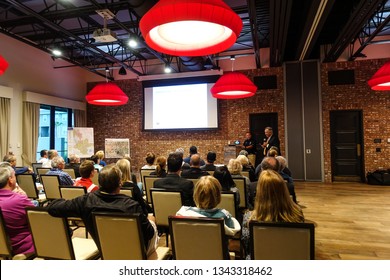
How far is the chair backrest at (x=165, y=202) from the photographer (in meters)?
2.84

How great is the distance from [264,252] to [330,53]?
307 inches

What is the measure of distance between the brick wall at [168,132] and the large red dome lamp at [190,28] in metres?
6.90

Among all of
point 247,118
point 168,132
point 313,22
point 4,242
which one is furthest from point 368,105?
point 4,242

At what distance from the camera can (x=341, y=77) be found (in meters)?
8.53

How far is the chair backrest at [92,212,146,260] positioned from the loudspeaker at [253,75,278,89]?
819 cm

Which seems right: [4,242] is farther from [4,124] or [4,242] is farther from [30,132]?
[30,132]

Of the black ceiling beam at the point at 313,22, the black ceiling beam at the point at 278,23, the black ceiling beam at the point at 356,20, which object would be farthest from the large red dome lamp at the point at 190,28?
the black ceiling beam at the point at 356,20

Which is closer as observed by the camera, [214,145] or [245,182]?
[245,182]

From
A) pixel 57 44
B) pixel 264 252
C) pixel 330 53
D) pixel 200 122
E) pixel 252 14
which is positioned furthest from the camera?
pixel 200 122

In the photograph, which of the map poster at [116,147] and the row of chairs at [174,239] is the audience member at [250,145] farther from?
the row of chairs at [174,239]

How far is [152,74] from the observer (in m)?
10.3

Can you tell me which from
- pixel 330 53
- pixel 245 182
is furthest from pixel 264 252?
pixel 330 53

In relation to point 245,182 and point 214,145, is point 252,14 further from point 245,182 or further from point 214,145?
point 214,145

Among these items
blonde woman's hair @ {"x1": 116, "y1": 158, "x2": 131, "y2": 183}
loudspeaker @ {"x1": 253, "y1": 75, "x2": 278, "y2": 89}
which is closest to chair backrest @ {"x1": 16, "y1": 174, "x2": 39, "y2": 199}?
blonde woman's hair @ {"x1": 116, "y1": 158, "x2": 131, "y2": 183}
